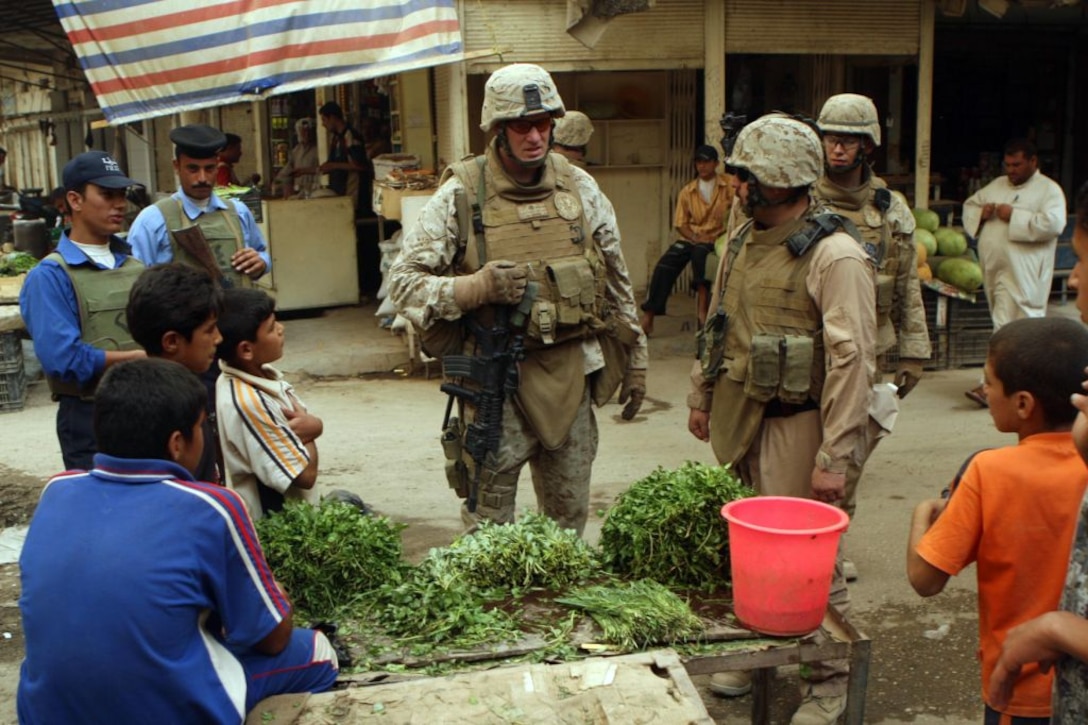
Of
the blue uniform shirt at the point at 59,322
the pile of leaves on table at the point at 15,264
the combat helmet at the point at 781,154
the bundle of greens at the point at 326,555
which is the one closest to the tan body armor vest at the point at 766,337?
the combat helmet at the point at 781,154

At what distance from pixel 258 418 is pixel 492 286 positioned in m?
1.05

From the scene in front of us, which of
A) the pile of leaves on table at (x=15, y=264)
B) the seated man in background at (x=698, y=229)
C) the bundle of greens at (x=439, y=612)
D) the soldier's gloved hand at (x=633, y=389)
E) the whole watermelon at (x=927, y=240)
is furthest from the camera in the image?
the pile of leaves on table at (x=15, y=264)

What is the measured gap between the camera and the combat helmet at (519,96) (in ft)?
14.0

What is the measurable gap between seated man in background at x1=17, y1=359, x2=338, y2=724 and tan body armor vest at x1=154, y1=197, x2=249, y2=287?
8.30ft

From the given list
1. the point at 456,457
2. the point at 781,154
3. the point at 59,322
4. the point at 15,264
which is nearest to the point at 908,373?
the point at 781,154

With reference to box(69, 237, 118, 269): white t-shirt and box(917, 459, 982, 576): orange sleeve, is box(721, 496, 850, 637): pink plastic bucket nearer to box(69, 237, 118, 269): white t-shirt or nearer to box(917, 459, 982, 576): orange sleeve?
box(917, 459, 982, 576): orange sleeve

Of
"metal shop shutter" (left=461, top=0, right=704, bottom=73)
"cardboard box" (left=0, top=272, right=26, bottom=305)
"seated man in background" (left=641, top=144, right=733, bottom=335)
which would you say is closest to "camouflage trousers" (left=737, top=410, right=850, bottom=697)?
"metal shop shutter" (left=461, top=0, right=704, bottom=73)

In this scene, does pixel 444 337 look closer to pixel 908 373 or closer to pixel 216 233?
pixel 216 233

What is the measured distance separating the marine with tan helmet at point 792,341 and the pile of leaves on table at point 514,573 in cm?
61

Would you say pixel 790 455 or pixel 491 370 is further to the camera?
pixel 491 370

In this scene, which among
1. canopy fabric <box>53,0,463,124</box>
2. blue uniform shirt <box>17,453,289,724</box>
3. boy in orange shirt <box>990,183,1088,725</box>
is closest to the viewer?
boy in orange shirt <box>990,183,1088,725</box>

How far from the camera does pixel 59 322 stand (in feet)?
14.3

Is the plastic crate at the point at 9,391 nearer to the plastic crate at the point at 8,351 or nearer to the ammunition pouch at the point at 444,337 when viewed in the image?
the plastic crate at the point at 8,351

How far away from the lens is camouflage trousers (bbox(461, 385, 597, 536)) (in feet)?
14.8
